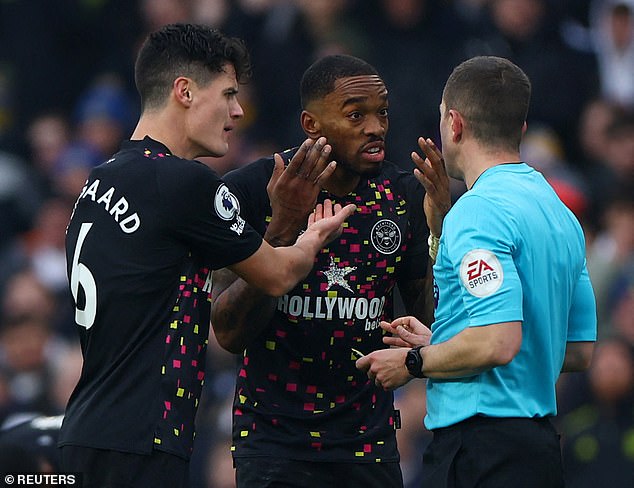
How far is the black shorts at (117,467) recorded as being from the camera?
4.25 metres

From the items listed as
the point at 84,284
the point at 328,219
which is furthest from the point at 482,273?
the point at 84,284

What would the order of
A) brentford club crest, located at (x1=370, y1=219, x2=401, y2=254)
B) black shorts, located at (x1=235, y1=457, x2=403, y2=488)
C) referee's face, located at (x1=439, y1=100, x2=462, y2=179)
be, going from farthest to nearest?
brentford club crest, located at (x1=370, y1=219, x2=401, y2=254)
black shorts, located at (x1=235, y1=457, x2=403, y2=488)
referee's face, located at (x1=439, y1=100, x2=462, y2=179)

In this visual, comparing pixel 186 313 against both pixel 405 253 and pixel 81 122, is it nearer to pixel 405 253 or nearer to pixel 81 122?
pixel 405 253

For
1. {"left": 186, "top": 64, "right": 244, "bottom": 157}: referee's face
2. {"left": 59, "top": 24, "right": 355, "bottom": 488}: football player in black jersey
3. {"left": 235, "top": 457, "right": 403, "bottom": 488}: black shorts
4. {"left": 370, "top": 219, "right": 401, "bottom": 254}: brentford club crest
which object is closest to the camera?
{"left": 59, "top": 24, "right": 355, "bottom": 488}: football player in black jersey

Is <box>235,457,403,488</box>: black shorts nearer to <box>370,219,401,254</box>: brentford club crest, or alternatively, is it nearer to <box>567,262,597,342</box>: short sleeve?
<box>370,219,401,254</box>: brentford club crest

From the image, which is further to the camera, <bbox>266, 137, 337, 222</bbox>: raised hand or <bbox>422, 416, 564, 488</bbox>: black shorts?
<bbox>266, 137, 337, 222</bbox>: raised hand

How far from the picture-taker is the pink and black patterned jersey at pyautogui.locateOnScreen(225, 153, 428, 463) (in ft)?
16.9

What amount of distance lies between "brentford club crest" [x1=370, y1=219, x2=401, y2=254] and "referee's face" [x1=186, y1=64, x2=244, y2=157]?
2.70ft

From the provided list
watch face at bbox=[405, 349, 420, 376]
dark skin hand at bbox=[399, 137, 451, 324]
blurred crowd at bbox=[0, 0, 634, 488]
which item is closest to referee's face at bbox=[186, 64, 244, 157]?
dark skin hand at bbox=[399, 137, 451, 324]

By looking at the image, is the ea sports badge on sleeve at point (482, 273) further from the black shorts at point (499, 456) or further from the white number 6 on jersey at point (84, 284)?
the white number 6 on jersey at point (84, 284)

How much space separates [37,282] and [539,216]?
6141 millimetres

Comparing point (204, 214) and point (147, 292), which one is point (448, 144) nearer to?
point (204, 214)

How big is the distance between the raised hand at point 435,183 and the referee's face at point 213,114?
2.58 feet

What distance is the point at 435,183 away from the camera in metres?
5.07
